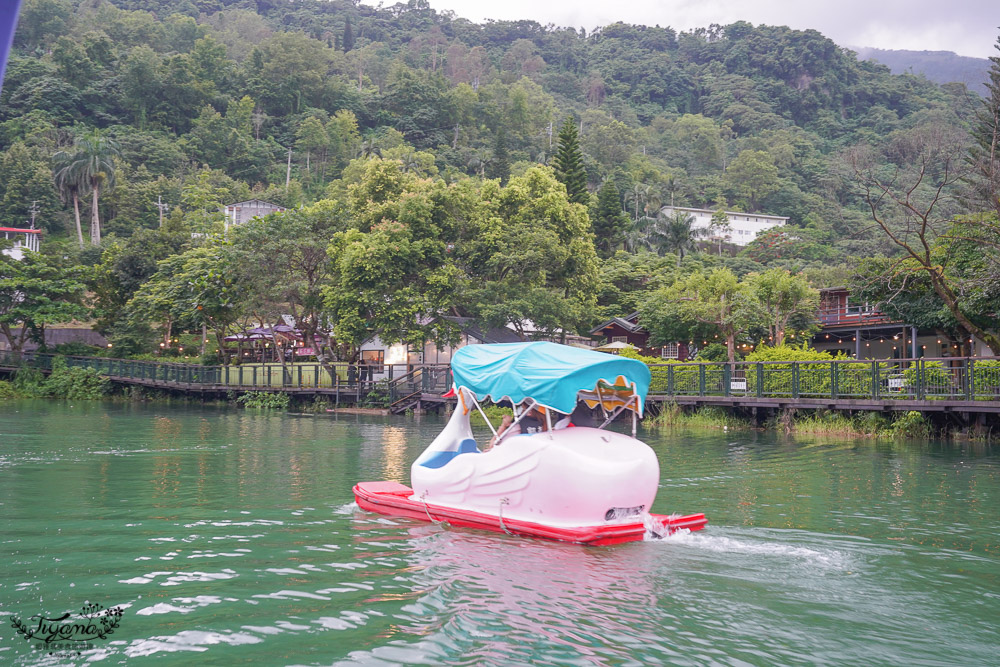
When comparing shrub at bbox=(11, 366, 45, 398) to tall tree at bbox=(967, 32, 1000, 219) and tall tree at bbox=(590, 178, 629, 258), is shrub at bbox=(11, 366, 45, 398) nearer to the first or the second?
tall tree at bbox=(590, 178, 629, 258)

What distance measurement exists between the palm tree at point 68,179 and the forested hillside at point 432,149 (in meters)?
0.29

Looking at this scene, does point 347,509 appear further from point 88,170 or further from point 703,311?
point 88,170

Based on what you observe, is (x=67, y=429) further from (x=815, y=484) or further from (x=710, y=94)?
(x=710, y=94)

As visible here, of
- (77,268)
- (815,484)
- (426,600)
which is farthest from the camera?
(77,268)

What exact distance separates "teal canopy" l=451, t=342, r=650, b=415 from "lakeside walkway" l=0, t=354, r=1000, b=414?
1533 centimetres

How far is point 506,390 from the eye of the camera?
1127 cm

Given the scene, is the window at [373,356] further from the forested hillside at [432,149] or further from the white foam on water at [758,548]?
the white foam on water at [758,548]

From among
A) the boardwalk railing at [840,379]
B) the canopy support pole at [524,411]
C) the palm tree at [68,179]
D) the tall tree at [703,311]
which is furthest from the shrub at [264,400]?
the palm tree at [68,179]

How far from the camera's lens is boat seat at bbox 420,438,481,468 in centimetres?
1270

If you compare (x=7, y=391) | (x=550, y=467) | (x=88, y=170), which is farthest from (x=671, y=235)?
(x=550, y=467)

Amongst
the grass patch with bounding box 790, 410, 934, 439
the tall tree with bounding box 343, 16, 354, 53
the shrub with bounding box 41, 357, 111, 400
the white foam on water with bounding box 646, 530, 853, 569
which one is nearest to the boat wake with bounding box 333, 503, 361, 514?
the white foam on water with bounding box 646, 530, 853, 569

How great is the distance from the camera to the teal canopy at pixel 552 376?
1073 centimetres

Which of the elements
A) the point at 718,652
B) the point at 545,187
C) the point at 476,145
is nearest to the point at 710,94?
the point at 476,145

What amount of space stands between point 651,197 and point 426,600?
282ft
